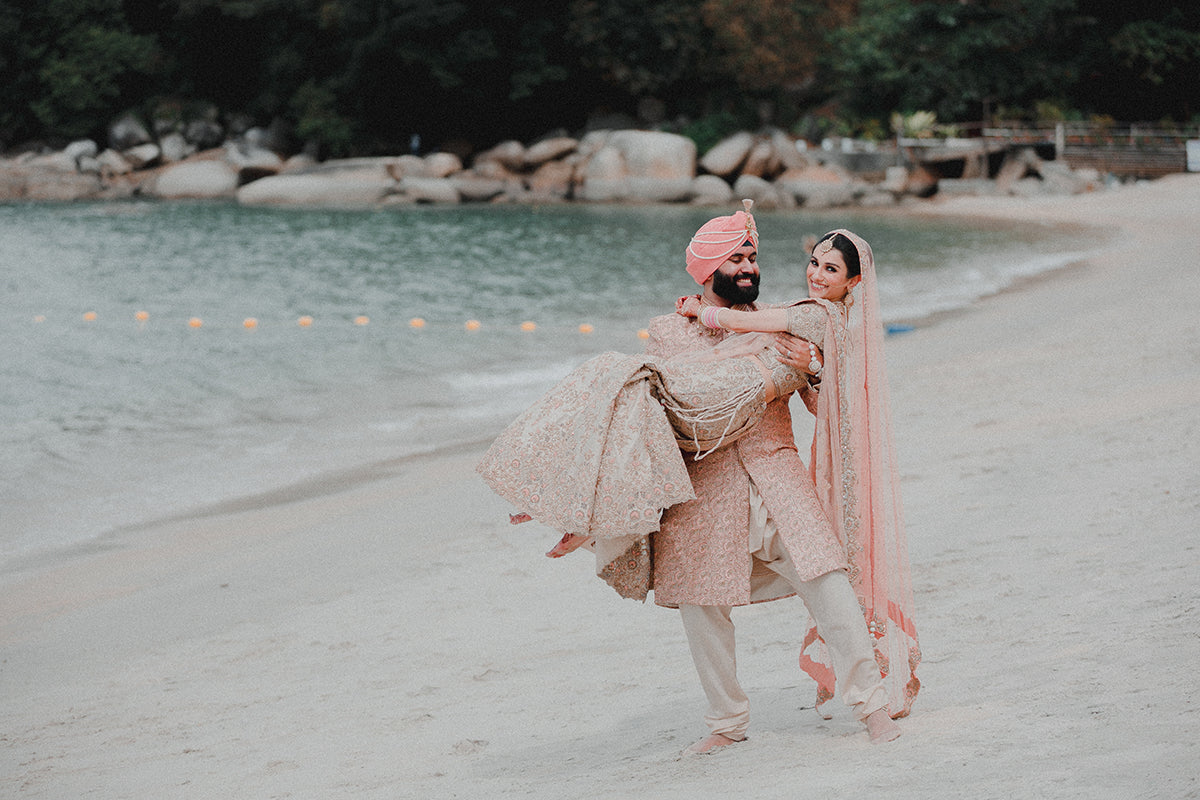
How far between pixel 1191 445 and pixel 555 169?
36.9m

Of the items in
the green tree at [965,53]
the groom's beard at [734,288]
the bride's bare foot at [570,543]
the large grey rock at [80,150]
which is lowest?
the bride's bare foot at [570,543]

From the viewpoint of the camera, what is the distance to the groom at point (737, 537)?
3.31m

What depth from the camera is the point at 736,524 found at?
3350 mm

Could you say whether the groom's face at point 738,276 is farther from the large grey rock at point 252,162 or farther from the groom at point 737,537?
the large grey rock at point 252,162

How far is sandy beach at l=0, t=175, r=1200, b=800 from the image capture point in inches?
126

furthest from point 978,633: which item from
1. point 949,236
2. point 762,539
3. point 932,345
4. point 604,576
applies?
point 949,236

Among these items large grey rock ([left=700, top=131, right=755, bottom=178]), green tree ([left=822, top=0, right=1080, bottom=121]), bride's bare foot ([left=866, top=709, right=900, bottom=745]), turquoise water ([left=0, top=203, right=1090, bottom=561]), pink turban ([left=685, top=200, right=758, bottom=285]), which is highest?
green tree ([left=822, top=0, right=1080, bottom=121])

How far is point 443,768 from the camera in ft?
11.9

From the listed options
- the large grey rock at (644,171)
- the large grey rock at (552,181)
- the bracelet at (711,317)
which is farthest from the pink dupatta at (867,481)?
the large grey rock at (552,181)

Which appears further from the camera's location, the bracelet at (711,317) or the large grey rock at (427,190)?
the large grey rock at (427,190)

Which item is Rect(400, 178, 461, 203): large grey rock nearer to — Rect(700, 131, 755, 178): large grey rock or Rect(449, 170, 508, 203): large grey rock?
Rect(449, 170, 508, 203): large grey rock

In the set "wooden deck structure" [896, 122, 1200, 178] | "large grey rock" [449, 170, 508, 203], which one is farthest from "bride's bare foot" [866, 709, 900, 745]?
"wooden deck structure" [896, 122, 1200, 178]

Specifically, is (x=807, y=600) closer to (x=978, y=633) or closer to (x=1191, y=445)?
(x=978, y=633)

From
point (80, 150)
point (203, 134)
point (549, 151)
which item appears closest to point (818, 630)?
point (549, 151)
